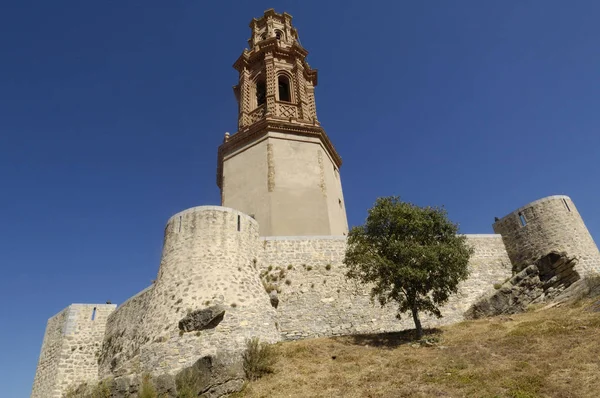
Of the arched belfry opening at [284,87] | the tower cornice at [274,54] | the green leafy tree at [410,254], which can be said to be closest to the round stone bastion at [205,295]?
the green leafy tree at [410,254]

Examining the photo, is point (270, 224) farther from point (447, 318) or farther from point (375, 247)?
point (447, 318)

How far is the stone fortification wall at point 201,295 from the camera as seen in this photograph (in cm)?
1457

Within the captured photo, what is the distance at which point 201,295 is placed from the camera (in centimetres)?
1570

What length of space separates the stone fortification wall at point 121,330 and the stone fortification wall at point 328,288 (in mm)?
5745

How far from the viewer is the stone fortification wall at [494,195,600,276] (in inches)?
781

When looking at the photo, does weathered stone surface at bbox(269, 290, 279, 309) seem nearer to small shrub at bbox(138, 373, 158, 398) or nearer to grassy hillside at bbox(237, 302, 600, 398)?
grassy hillside at bbox(237, 302, 600, 398)

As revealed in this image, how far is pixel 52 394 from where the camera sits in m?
19.6

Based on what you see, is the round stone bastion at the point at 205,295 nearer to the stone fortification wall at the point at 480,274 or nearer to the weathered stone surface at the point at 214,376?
the weathered stone surface at the point at 214,376

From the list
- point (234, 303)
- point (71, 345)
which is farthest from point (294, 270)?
point (71, 345)

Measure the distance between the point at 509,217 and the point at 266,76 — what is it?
1853 centimetres

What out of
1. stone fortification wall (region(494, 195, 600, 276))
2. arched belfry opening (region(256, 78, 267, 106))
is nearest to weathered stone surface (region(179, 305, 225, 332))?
stone fortification wall (region(494, 195, 600, 276))

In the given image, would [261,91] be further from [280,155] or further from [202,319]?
[202,319]

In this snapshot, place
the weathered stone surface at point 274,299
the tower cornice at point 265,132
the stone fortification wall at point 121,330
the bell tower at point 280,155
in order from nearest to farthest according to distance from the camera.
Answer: the weathered stone surface at point 274,299, the stone fortification wall at point 121,330, the bell tower at point 280,155, the tower cornice at point 265,132

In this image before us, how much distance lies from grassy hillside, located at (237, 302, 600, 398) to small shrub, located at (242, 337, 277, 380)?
30 centimetres
